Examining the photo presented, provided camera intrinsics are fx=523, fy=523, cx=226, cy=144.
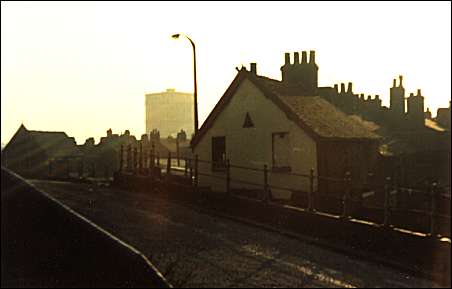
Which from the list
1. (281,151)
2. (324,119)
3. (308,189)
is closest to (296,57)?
(324,119)

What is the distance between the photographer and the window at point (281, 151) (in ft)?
67.4

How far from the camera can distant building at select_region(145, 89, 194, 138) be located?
157375mm

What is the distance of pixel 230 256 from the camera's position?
35.4 ft

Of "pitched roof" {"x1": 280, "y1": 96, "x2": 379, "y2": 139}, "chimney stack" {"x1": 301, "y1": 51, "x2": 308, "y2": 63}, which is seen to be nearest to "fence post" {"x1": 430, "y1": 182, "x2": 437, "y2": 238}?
"pitched roof" {"x1": 280, "y1": 96, "x2": 379, "y2": 139}

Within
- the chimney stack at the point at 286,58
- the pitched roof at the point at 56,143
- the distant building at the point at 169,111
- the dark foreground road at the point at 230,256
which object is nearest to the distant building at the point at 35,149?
the pitched roof at the point at 56,143

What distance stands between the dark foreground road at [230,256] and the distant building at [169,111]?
425 feet

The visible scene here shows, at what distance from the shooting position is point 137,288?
22.3ft

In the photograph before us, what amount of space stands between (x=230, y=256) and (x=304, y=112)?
11227 mm

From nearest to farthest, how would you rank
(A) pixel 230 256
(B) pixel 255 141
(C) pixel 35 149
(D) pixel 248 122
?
(A) pixel 230 256 < (B) pixel 255 141 < (D) pixel 248 122 < (C) pixel 35 149

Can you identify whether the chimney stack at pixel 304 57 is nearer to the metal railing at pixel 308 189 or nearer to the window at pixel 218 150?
the window at pixel 218 150

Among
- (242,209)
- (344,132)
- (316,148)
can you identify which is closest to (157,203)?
(242,209)

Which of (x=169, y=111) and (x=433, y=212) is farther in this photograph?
(x=169, y=111)

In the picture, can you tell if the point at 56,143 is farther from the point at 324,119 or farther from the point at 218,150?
the point at 324,119

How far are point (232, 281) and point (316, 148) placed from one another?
37.2 feet
